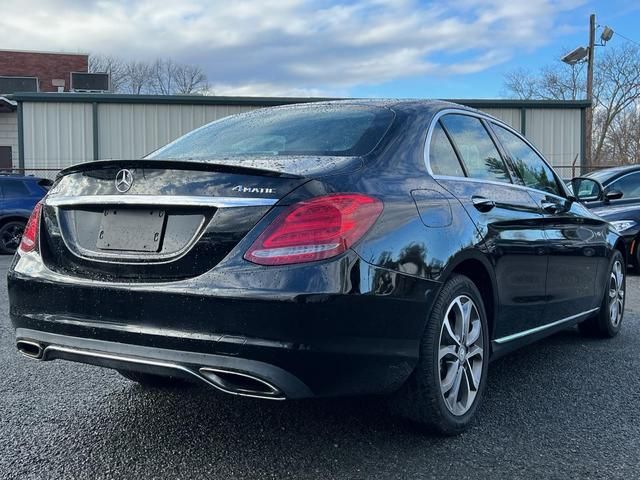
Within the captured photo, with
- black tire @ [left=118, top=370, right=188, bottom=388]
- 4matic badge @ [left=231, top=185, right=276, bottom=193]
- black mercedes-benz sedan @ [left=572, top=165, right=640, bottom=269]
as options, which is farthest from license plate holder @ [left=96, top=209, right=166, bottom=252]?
black mercedes-benz sedan @ [left=572, top=165, right=640, bottom=269]

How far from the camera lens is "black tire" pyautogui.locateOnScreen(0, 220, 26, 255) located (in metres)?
12.5

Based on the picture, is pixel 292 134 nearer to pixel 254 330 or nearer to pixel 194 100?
pixel 254 330

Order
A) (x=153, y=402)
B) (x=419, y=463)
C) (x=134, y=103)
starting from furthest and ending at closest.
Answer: (x=134, y=103)
(x=153, y=402)
(x=419, y=463)

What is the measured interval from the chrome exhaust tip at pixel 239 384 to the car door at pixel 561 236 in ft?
7.09

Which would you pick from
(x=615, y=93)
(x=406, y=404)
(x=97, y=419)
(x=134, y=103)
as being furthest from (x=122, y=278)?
(x=615, y=93)

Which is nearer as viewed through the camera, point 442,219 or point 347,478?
point 347,478

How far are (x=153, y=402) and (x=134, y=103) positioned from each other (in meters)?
17.8

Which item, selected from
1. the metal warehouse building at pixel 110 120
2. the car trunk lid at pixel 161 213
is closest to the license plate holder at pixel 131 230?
the car trunk lid at pixel 161 213

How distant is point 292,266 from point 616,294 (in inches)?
153

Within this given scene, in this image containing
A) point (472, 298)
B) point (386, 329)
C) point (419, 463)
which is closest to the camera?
point (386, 329)

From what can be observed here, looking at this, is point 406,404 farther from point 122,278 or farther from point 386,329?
point 122,278

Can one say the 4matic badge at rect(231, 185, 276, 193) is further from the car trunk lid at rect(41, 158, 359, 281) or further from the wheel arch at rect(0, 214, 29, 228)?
the wheel arch at rect(0, 214, 29, 228)

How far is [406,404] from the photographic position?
2869 millimetres

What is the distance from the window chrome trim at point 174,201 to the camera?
2.52 meters
